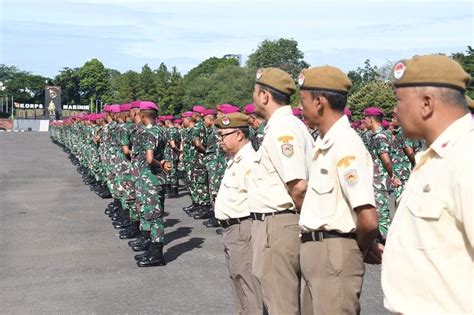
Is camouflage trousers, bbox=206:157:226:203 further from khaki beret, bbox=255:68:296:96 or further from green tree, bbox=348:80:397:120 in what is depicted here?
green tree, bbox=348:80:397:120

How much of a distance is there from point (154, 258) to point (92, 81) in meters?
107

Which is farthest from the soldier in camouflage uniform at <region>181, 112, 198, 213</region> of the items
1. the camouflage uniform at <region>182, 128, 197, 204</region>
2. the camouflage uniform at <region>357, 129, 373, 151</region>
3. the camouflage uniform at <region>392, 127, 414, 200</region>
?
the camouflage uniform at <region>392, 127, 414, 200</region>

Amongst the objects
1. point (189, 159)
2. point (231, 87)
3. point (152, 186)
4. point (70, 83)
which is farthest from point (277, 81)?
point (70, 83)

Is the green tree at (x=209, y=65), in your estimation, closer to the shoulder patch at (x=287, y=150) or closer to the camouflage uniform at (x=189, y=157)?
the camouflage uniform at (x=189, y=157)

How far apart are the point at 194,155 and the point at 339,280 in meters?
10.2

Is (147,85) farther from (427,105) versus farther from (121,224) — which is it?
(427,105)

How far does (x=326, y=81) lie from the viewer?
3.49 metres

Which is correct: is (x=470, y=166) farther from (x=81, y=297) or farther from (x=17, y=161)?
(x=17, y=161)

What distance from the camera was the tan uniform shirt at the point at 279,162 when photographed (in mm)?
3930

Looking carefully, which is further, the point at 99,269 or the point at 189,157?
the point at 189,157

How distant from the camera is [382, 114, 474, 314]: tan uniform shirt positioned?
205cm

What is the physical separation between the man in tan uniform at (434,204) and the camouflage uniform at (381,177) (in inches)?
263

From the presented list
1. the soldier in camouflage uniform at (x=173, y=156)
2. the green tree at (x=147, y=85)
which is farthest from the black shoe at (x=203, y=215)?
the green tree at (x=147, y=85)

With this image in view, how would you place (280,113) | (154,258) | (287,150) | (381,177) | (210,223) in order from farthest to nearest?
(210,223)
(381,177)
(154,258)
(280,113)
(287,150)
